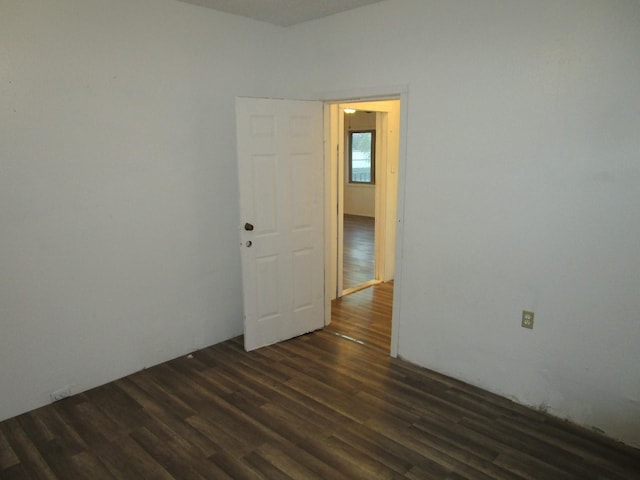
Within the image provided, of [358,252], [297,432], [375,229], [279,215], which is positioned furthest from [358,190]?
[297,432]

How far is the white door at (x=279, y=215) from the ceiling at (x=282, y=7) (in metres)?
0.68

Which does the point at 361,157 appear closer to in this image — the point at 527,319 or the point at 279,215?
the point at 279,215

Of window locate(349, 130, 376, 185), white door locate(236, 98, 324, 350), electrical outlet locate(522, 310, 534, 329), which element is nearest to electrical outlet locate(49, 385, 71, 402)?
white door locate(236, 98, 324, 350)

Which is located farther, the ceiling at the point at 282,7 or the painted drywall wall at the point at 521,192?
the ceiling at the point at 282,7

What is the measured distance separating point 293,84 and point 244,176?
3.67ft

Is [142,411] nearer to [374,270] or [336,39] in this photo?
[336,39]

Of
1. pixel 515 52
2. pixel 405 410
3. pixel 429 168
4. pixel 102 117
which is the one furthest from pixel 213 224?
pixel 515 52

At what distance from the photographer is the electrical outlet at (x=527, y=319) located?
108 inches

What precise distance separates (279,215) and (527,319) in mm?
1992

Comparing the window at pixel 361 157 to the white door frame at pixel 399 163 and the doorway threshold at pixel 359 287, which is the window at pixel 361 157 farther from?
the white door frame at pixel 399 163

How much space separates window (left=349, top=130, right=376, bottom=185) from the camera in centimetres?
1016

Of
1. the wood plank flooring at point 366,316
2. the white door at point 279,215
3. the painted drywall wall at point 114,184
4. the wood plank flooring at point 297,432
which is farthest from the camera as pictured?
the wood plank flooring at point 366,316

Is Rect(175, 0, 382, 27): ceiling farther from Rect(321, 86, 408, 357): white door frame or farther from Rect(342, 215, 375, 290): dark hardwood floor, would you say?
Rect(342, 215, 375, 290): dark hardwood floor

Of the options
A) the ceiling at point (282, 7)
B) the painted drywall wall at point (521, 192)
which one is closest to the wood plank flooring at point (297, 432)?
the painted drywall wall at point (521, 192)
